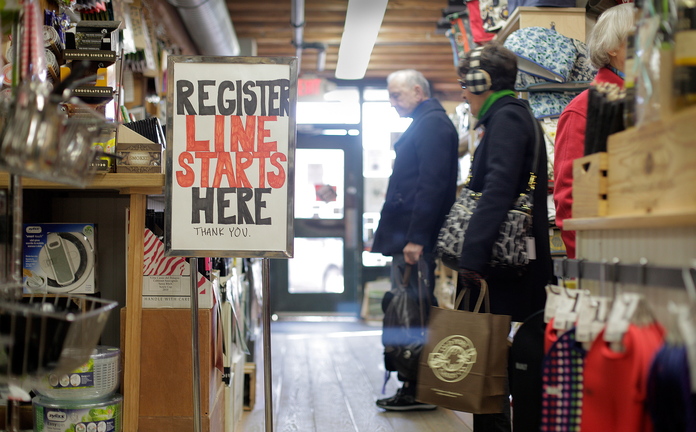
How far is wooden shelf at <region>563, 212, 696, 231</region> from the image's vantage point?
41.9 inches

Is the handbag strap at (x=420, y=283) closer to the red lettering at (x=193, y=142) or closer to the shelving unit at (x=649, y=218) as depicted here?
the red lettering at (x=193, y=142)

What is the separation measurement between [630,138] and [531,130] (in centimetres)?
77

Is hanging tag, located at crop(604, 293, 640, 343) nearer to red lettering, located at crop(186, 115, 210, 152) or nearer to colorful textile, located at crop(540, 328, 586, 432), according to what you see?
colorful textile, located at crop(540, 328, 586, 432)

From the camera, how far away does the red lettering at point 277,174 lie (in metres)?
1.90

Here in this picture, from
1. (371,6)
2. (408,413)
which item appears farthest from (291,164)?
(371,6)

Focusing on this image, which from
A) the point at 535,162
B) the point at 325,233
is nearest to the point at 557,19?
Result: the point at 535,162

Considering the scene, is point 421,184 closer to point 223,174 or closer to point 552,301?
point 223,174

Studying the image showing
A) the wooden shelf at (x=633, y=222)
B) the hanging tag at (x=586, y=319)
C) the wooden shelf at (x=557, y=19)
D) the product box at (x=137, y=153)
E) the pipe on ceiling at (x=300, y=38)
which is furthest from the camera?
the pipe on ceiling at (x=300, y=38)

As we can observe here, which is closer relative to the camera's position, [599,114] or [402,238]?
[599,114]

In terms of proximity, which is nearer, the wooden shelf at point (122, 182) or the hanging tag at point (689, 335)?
the hanging tag at point (689, 335)

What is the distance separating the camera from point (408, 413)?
10.3ft

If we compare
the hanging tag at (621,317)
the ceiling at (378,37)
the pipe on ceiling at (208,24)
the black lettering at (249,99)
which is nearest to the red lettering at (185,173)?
the black lettering at (249,99)

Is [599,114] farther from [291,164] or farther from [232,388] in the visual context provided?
[232,388]

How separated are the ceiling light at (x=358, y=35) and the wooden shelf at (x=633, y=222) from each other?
3.59m
